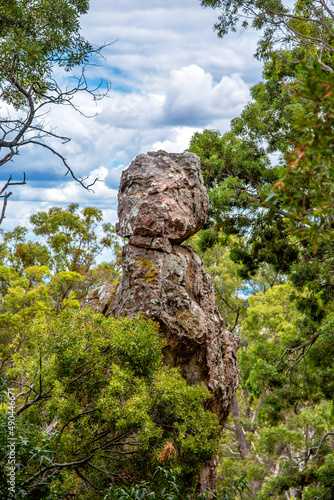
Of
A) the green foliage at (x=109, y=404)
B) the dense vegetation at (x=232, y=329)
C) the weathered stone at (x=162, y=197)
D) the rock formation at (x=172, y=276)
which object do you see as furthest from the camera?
the weathered stone at (x=162, y=197)

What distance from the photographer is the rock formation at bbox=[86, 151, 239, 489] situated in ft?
29.2

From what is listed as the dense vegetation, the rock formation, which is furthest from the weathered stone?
the dense vegetation

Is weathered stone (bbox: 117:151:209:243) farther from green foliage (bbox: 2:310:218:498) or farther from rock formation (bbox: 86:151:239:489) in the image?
green foliage (bbox: 2:310:218:498)

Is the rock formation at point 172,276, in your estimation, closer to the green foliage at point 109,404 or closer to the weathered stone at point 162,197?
the weathered stone at point 162,197

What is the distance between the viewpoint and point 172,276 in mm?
9211

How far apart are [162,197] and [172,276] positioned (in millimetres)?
1628

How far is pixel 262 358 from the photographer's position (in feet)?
38.7

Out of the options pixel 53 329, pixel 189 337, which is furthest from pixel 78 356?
pixel 189 337

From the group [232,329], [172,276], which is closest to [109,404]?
[172,276]

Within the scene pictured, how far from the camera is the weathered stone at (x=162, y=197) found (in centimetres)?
929

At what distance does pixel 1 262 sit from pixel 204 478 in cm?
1686

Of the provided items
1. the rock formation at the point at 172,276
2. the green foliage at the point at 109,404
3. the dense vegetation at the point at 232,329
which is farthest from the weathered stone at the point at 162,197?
the green foliage at the point at 109,404

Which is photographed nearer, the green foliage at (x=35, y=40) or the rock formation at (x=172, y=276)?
the green foliage at (x=35, y=40)

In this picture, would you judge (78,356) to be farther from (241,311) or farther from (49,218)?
(49,218)
